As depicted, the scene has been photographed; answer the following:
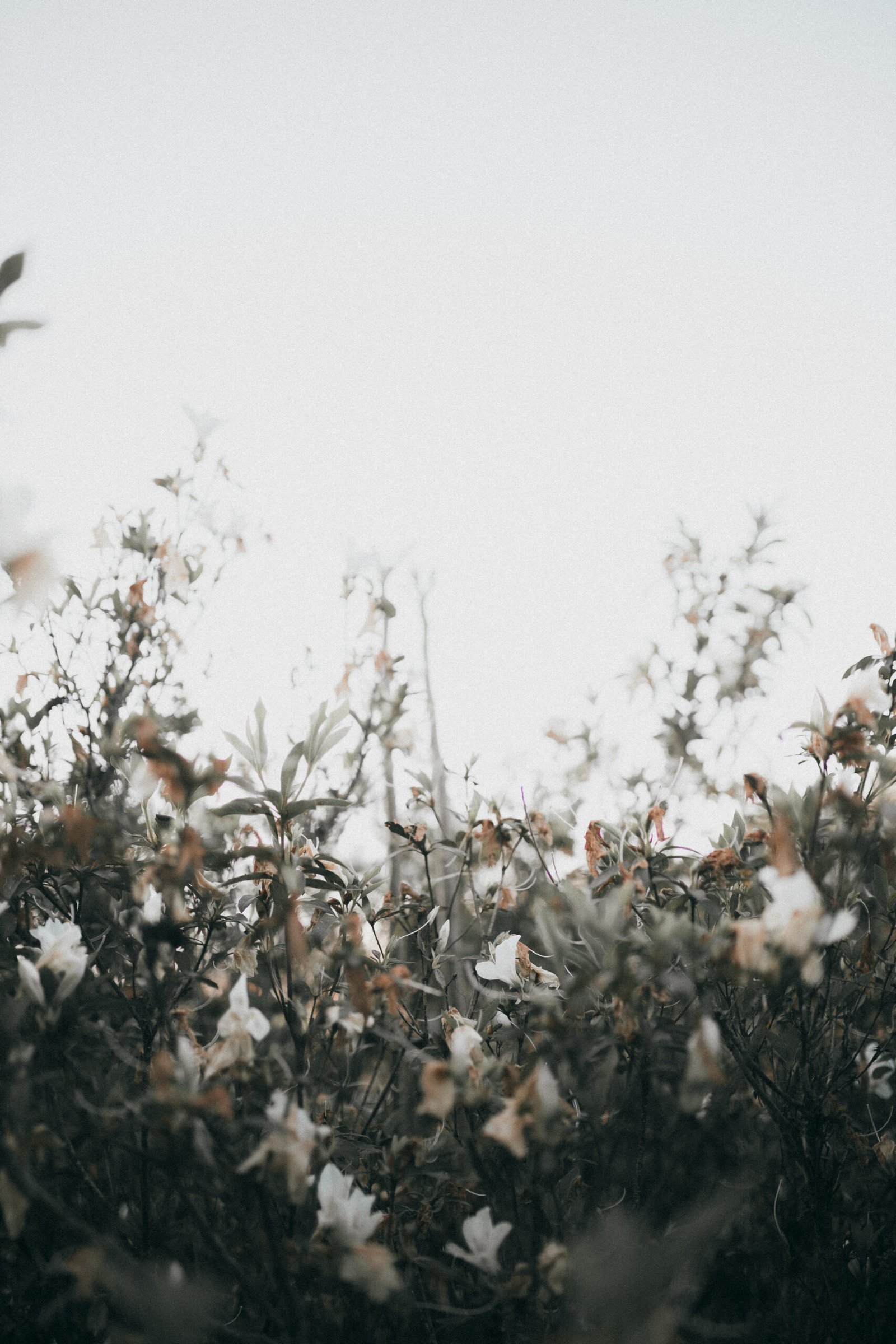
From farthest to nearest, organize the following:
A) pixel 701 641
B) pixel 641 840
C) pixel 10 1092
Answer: pixel 701 641 < pixel 641 840 < pixel 10 1092

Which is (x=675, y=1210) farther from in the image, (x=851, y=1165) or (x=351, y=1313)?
(x=851, y=1165)

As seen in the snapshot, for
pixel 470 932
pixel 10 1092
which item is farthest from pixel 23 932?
pixel 470 932

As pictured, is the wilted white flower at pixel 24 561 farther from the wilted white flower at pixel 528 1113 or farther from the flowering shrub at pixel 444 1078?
the wilted white flower at pixel 528 1113

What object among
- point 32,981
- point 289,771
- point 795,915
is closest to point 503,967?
point 289,771

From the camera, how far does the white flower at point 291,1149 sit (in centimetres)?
82

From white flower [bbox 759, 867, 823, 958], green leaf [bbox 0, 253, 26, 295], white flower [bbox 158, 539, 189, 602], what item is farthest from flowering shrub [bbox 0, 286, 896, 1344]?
white flower [bbox 158, 539, 189, 602]

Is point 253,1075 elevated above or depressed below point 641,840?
below

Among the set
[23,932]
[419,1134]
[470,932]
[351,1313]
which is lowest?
[351,1313]

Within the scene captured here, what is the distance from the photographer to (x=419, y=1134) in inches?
53.0

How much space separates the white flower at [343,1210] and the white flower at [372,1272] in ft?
0.18

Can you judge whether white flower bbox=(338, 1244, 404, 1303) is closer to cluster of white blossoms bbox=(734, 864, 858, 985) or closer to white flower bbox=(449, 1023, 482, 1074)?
white flower bbox=(449, 1023, 482, 1074)

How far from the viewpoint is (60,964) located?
1.01 metres

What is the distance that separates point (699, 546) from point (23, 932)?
2.58m

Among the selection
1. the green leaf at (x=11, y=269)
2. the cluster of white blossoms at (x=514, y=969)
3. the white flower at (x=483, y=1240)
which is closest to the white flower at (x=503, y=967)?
the cluster of white blossoms at (x=514, y=969)
